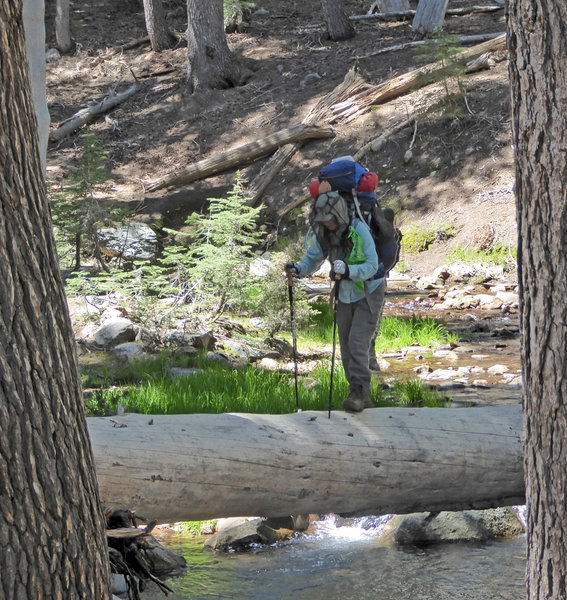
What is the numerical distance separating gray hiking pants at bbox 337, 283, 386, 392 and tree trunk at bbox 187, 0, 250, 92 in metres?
15.2

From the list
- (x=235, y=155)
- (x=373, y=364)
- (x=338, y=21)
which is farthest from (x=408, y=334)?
(x=338, y=21)

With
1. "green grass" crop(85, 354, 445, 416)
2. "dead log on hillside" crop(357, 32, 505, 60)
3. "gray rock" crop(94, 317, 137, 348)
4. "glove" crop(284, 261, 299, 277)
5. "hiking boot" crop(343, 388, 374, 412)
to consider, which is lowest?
"gray rock" crop(94, 317, 137, 348)

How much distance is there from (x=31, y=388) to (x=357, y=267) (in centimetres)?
351

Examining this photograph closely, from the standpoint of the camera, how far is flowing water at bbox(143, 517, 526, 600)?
5164 millimetres

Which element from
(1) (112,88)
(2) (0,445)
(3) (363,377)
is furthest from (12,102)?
(1) (112,88)

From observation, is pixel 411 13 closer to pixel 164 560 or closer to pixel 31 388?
pixel 164 560

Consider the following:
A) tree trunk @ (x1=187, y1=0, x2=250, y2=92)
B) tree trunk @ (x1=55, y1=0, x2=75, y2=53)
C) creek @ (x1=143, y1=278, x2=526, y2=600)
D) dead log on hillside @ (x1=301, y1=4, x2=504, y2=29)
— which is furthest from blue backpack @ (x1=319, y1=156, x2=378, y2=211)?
tree trunk @ (x1=55, y1=0, x2=75, y2=53)

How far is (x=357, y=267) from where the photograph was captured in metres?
5.83

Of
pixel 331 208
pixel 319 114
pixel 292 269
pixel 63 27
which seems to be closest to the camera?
pixel 331 208

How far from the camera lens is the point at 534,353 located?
291 centimetres

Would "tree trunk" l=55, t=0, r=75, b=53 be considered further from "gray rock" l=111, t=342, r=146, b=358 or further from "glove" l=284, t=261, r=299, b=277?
"glove" l=284, t=261, r=299, b=277

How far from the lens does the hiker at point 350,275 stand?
586cm

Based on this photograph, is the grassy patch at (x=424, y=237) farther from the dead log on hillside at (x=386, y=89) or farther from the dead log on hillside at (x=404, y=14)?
the dead log on hillside at (x=404, y=14)

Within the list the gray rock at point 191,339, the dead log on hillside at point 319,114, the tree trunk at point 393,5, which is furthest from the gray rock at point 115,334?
the tree trunk at point 393,5
